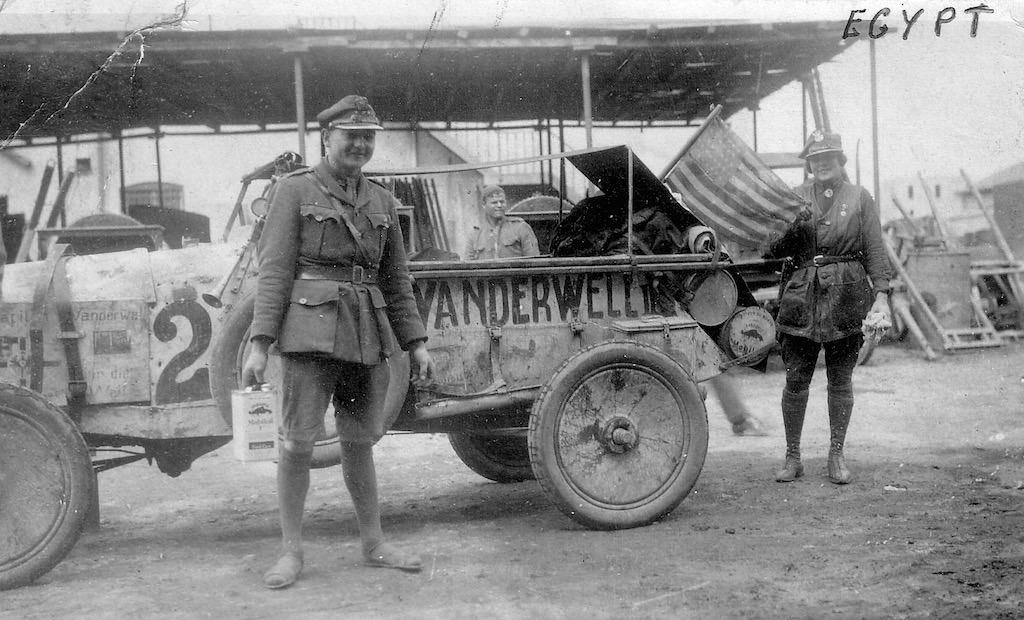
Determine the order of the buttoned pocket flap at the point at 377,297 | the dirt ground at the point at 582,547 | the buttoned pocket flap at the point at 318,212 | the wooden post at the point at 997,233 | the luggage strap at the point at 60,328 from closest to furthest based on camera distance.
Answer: the dirt ground at the point at 582,547 < the buttoned pocket flap at the point at 318,212 < the buttoned pocket flap at the point at 377,297 < the luggage strap at the point at 60,328 < the wooden post at the point at 997,233

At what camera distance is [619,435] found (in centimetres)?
403

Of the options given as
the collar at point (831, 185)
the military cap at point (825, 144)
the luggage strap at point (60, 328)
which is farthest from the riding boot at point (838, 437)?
the luggage strap at point (60, 328)

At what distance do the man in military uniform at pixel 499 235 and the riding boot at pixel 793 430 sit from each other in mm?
2812

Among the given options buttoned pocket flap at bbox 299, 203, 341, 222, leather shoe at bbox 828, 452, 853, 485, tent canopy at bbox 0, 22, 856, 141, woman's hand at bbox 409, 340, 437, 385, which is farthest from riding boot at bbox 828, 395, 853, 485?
tent canopy at bbox 0, 22, 856, 141

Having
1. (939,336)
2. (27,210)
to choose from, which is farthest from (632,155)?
(27,210)

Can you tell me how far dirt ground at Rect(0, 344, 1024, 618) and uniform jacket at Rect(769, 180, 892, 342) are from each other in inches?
37.1

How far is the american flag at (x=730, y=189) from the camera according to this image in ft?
17.1

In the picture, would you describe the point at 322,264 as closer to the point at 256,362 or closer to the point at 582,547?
the point at 256,362

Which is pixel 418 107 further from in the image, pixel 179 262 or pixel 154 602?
pixel 154 602

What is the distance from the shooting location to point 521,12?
422 inches

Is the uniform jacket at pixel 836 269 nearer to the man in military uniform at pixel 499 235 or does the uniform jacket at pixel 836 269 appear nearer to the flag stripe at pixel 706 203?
the flag stripe at pixel 706 203

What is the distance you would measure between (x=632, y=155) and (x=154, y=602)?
114 inches

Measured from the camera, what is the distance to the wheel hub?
4035 millimetres

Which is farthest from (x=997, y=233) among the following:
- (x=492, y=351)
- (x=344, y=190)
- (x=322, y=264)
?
(x=322, y=264)
